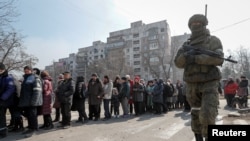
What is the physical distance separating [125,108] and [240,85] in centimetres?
815

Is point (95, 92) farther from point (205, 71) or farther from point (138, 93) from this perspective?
point (205, 71)

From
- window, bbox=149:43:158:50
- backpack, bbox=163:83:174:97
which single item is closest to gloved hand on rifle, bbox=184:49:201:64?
backpack, bbox=163:83:174:97

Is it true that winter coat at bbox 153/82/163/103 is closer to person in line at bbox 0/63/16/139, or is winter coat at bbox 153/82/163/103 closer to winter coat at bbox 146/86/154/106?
winter coat at bbox 146/86/154/106

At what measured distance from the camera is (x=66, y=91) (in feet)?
30.9

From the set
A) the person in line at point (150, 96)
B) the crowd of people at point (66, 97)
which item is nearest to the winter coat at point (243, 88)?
the crowd of people at point (66, 97)

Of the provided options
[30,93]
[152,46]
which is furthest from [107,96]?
[152,46]

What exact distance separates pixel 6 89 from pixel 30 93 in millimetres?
674

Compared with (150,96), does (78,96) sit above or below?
above

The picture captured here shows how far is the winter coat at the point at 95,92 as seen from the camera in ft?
37.0

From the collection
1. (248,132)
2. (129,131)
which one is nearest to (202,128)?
(248,132)

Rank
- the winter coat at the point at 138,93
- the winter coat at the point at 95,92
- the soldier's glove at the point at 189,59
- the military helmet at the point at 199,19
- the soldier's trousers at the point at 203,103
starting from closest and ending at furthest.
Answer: the soldier's trousers at the point at 203,103, the soldier's glove at the point at 189,59, the military helmet at the point at 199,19, the winter coat at the point at 95,92, the winter coat at the point at 138,93

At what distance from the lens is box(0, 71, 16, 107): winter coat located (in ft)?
25.8

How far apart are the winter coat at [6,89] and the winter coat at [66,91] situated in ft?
5.64

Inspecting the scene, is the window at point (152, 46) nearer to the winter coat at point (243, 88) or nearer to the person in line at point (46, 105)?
the winter coat at point (243, 88)
